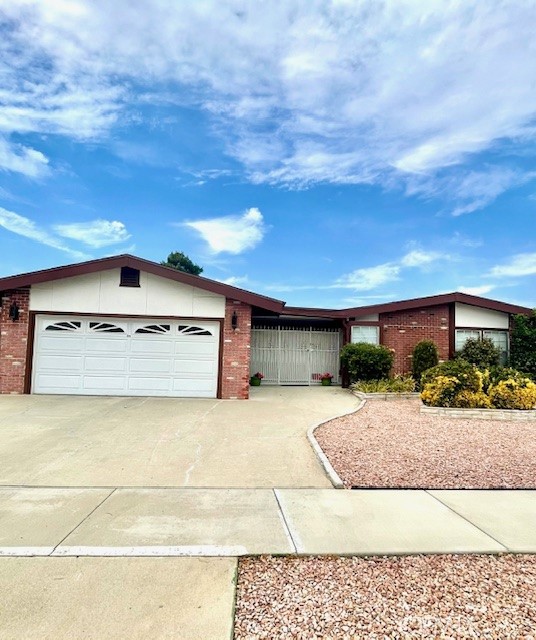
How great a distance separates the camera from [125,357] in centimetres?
1102

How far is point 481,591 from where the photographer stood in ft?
8.68

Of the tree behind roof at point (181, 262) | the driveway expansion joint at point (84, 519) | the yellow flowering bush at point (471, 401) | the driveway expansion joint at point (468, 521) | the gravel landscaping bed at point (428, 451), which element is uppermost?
the tree behind roof at point (181, 262)

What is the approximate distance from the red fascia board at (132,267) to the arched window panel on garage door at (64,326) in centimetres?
120

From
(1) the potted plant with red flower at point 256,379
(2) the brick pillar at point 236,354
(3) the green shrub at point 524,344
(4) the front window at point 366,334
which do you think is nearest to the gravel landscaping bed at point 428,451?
(2) the brick pillar at point 236,354

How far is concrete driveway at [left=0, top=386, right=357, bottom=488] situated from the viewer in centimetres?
484

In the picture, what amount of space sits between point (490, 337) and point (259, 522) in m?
13.6

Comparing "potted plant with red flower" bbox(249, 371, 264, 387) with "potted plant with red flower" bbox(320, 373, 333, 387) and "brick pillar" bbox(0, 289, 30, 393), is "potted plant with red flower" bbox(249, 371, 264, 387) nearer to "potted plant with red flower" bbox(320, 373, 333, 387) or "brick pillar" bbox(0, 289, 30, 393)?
"potted plant with red flower" bbox(320, 373, 333, 387)

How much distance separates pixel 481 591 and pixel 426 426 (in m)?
5.70

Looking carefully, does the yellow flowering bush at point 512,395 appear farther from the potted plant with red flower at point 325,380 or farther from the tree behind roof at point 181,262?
the tree behind roof at point 181,262

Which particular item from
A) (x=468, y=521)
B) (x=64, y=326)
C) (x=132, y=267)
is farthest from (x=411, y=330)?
(x=64, y=326)

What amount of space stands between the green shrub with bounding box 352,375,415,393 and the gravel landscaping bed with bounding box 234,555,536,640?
888 cm

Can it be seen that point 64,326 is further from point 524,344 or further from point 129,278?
point 524,344

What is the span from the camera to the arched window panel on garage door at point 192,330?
11.2m

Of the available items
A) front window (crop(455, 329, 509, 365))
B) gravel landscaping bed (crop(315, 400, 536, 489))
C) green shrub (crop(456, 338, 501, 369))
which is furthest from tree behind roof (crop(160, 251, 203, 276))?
gravel landscaping bed (crop(315, 400, 536, 489))
